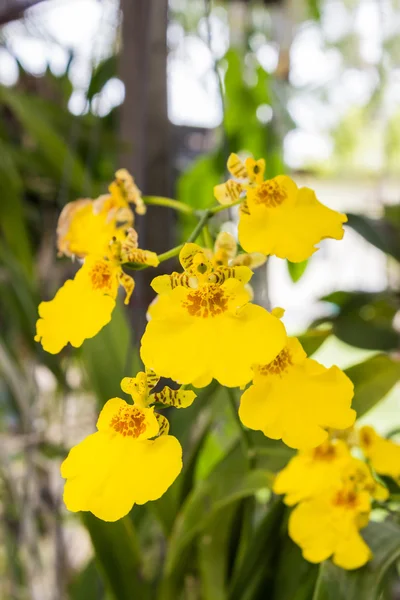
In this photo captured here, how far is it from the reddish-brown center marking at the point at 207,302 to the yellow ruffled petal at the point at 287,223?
2 centimetres

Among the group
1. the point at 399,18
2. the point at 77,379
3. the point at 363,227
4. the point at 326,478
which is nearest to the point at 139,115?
the point at 363,227

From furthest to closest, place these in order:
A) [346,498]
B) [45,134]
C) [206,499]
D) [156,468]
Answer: [45,134]
[206,499]
[346,498]
[156,468]

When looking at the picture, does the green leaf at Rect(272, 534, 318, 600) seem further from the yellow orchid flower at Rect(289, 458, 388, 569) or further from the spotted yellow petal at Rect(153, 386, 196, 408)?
the spotted yellow petal at Rect(153, 386, 196, 408)

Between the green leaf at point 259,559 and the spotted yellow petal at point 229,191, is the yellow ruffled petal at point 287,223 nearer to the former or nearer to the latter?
the spotted yellow petal at point 229,191

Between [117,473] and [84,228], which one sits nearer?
[117,473]

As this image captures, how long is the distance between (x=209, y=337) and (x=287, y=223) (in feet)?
0.22

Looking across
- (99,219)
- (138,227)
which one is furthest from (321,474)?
(138,227)

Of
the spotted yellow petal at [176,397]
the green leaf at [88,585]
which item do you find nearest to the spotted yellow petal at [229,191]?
the spotted yellow petal at [176,397]

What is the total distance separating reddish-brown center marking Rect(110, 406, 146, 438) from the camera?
0.21 metres

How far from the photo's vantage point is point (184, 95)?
2.68 feet

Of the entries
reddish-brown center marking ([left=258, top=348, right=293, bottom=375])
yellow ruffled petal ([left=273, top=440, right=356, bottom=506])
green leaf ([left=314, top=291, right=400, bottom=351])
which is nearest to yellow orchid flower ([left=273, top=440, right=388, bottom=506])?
yellow ruffled petal ([left=273, top=440, right=356, bottom=506])

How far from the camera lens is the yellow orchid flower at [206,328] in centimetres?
19

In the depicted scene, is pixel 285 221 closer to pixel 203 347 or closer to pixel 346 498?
pixel 203 347

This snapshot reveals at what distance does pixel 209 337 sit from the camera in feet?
0.67
